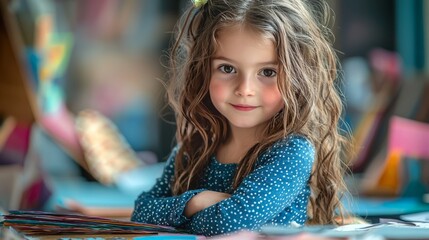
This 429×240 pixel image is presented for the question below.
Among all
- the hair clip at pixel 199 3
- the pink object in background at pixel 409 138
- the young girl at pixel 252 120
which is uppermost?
the pink object in background at pixel 409 138

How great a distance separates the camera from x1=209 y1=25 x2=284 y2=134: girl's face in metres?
1.19

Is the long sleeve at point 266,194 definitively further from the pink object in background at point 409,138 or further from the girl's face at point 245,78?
the pink object in background at point 409,138

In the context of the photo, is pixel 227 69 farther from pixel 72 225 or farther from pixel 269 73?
pixel 72 225

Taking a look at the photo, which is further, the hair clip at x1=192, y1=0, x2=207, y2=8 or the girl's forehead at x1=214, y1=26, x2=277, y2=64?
the hair clip at x1=192, y1=0, x2=207, y2=8

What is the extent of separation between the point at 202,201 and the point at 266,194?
0.35 feet

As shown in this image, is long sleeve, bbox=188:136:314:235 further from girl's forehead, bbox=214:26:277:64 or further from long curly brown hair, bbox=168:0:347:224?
girl's forehead, bbox=214:26:277:64

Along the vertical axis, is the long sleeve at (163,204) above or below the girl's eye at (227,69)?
below

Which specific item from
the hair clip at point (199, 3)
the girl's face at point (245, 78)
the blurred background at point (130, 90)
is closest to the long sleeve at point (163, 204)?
the girl's face at point (245, 78)

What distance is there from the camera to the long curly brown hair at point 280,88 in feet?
4.01

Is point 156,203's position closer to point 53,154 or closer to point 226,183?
point 226,183

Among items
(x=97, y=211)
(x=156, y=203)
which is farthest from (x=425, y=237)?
(x=97, y=211)

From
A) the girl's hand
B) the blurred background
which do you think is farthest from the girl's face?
the blurred background

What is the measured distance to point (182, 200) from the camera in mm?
1232

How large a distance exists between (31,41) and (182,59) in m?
1.59
